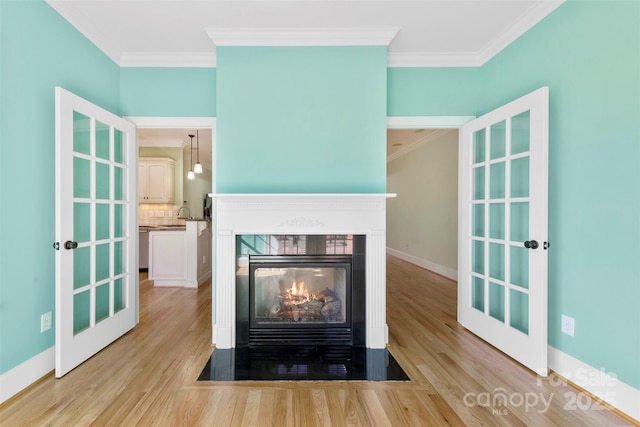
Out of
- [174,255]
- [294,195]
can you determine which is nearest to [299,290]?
[294,195]

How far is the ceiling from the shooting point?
85.0 inches

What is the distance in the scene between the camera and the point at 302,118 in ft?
8.34

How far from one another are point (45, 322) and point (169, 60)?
2.44 meters

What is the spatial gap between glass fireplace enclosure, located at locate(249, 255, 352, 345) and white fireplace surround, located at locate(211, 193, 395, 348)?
0.60 feet

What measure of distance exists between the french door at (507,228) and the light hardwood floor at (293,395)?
267 mm

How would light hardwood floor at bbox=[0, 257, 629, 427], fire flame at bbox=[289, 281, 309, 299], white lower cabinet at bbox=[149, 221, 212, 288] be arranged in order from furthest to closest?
white lower cabinet at bbox=[149, 221, 212, 288], fire flame at bbox=[289, 281, 309, 299], light hardwood floor at bbox=[0, 257, 629, 427]

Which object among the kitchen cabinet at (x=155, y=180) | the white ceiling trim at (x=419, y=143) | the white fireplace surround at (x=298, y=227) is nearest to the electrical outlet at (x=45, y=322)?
the white fireplace surround at (x=298, y=227)

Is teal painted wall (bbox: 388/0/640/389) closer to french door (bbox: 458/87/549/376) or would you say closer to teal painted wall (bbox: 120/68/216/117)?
french door (bbox: 458/87/549/376)

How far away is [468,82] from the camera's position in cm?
289

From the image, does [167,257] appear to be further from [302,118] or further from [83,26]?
[302,118]

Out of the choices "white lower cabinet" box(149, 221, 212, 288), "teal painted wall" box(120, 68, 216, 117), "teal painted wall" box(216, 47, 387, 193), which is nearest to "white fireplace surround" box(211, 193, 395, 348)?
"teal painted wall" box(216, 47, 387, 193)

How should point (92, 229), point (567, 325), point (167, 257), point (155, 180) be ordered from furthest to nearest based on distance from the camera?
point (155, 180) → point (167, 257) → point (92, 229) → point (567, 325)

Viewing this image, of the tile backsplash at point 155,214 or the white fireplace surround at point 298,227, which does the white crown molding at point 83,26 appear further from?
the tile backsplash at point 155,214

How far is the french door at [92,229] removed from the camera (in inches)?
79.4
